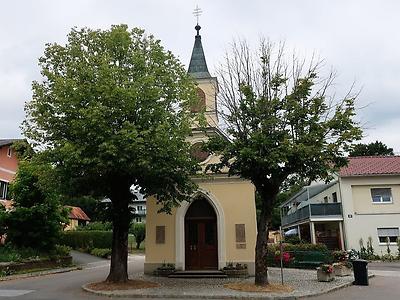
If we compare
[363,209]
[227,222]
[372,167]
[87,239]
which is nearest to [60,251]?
[227,222]

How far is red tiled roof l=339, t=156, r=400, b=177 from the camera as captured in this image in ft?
108

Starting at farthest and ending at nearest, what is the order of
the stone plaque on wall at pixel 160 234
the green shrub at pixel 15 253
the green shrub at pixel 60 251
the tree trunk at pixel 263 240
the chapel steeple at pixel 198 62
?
the green shrub at pixel 60 251 < the chapel steeple at pixel 198 62 < the green shrub at pixel 15 253 < the stone plaque on wall at pixel 160 234 < the tree trunk at pixel 263 240

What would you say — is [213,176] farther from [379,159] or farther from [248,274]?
[379,159]

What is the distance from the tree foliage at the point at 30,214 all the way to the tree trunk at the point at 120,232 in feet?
26.6

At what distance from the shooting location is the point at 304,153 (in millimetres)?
13625

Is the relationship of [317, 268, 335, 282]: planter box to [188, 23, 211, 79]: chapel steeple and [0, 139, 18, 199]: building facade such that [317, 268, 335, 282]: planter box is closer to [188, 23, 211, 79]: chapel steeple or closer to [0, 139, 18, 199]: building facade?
[188, 23, 211, 79]: chapel steeple

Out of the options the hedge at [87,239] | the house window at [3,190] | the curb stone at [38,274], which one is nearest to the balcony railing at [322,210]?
the hedge at [87,239]

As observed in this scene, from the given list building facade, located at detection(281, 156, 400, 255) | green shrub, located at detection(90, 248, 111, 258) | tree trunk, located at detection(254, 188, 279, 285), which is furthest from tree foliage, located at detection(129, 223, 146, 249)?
tree trunk, located at detection(254, 188, 279, 285)

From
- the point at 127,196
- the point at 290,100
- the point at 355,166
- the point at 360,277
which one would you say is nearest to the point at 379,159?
the point at 355,166

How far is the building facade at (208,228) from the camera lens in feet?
63.3

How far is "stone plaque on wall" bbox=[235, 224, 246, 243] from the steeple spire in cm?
859

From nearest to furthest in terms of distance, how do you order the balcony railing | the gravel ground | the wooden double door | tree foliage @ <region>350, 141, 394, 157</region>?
1. the gravel ground
2. the wooden double door
3. the balcony railing
4. tree foliage @ <region>350, 141, 394, 157</region>

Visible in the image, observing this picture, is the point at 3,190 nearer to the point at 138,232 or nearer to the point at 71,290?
the point at 138,232

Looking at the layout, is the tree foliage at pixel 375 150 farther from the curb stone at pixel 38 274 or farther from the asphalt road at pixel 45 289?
the asphalt road at pixel 45 289
